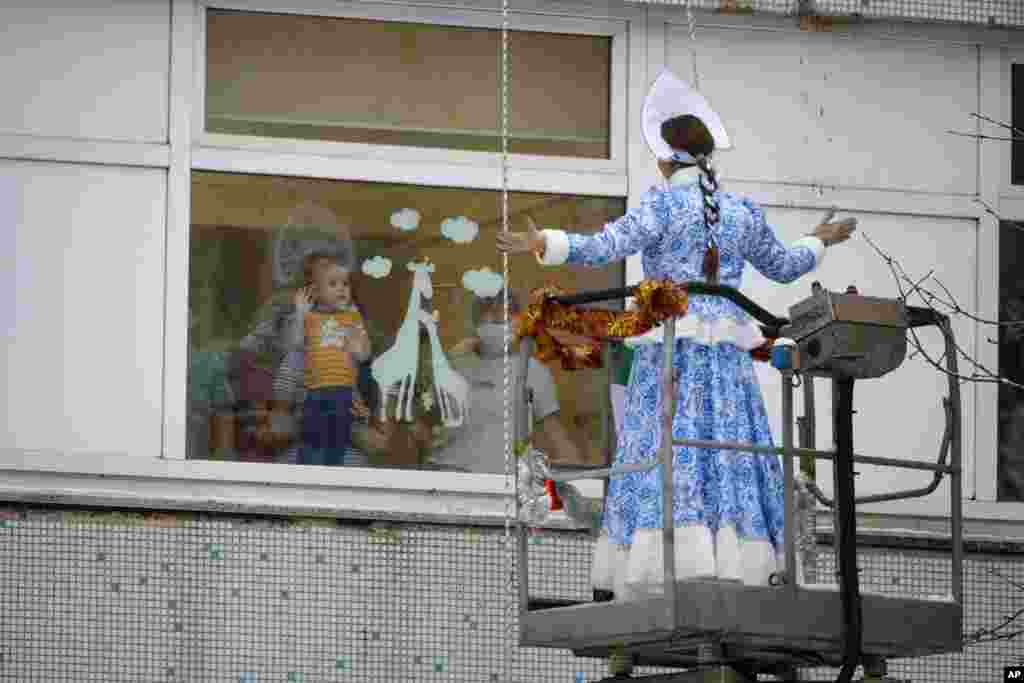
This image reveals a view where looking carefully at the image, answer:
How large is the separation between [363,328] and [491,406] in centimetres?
65

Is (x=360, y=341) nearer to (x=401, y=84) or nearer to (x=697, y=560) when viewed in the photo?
(x=401, y=84)

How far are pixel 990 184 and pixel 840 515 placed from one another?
3.79 m

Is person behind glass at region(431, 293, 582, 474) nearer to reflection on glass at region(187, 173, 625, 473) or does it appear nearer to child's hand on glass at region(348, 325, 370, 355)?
Result: reflection on glass at region(187, 173, 625, 473)

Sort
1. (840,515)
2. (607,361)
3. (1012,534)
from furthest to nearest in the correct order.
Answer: (1012,534) → (607,361) → (840,515)

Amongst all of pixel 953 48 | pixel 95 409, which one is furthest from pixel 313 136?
pixel 953 48

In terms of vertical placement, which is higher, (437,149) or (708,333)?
(437,149)

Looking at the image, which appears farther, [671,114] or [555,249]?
[671,114]

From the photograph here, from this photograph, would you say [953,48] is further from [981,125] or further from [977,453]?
[977,453]

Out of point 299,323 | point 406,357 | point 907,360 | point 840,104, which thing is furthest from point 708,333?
point 840,104

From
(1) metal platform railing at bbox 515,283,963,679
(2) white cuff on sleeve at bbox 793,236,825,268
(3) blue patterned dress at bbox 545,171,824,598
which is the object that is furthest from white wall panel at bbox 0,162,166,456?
(2) white cuff on sleeve at bbox 793,236,825,268

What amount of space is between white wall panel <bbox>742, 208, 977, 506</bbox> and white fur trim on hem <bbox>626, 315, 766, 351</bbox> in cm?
235

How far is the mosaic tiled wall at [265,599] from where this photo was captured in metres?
12.0

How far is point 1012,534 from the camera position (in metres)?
13.1

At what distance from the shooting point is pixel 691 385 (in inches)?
412
